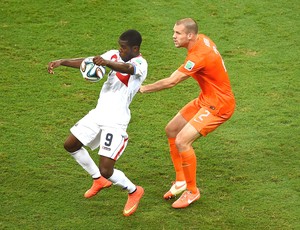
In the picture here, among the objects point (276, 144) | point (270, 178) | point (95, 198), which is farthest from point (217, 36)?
point (95, 198)

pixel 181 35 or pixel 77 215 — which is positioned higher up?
pixel 181 35

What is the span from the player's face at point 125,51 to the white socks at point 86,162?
1361 millimetres

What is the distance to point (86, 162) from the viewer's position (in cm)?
1012

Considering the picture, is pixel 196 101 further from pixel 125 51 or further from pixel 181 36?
pixel 125 51

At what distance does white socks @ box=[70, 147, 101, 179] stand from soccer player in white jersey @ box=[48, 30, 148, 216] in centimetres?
10

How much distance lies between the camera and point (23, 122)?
12062mm

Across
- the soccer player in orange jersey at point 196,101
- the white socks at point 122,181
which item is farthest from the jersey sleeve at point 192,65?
the white socks at point 122,181

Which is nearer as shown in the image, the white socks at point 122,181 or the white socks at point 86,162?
the white socks at point 122,181

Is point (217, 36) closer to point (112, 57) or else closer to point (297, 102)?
point (297, 102)

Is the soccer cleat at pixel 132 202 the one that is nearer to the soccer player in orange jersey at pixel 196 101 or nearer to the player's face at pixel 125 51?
the soccer player in orange jersey at pixel 196 101

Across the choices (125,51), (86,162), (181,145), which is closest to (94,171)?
(86,162)

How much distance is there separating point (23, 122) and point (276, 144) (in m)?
3.94

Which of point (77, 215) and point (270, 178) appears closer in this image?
point (77, 215)

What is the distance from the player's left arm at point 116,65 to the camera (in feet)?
29.7
